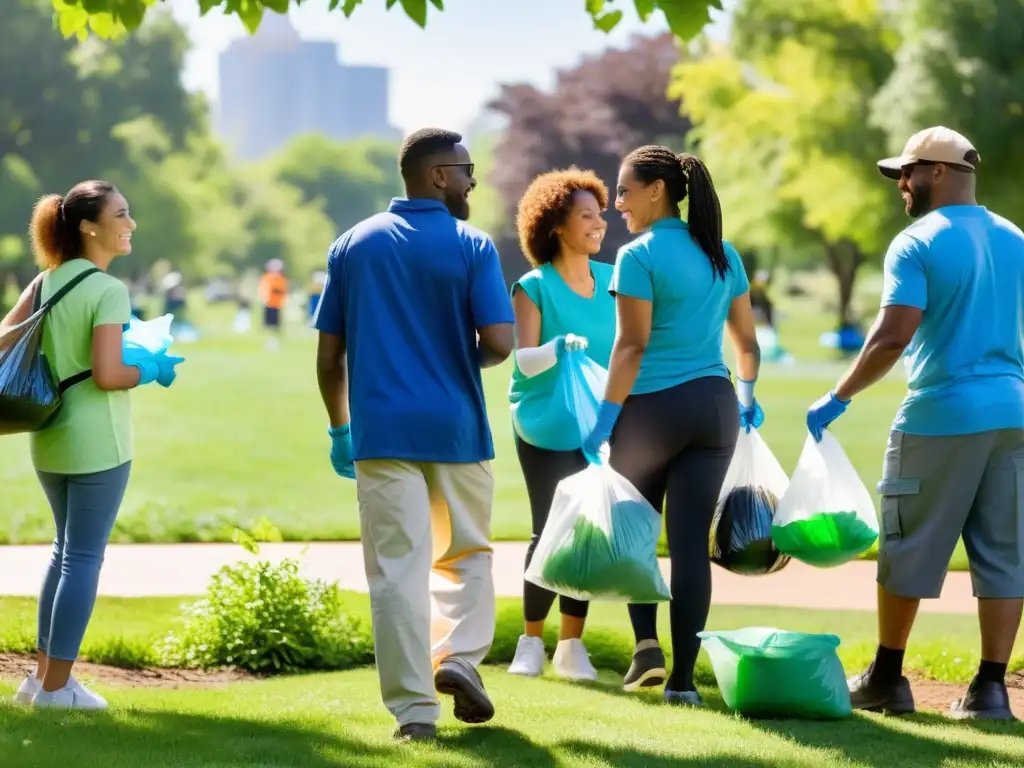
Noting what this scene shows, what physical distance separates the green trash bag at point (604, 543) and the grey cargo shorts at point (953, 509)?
32.9 inches

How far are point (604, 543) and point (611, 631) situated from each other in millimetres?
2267

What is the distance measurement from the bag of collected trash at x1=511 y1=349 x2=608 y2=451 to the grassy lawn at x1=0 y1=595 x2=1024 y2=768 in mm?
920

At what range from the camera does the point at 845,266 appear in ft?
155

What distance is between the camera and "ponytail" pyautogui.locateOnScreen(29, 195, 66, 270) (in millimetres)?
5320

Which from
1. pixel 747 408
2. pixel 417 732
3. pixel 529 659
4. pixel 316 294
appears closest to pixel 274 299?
pixel 316 294

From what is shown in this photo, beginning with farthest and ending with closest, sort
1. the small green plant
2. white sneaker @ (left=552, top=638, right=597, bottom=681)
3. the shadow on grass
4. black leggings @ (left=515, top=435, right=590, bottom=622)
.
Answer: the small green plant, white sneaker @ (left=552, top=638, right=597, bottom=681), black leggings @ (left=515, top=435, right=590, bottom=622), the shadow on grass

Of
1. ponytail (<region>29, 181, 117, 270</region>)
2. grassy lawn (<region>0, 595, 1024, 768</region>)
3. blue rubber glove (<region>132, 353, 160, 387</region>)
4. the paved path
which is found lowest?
grassy lawn (<region>0, 595, 1024, 768</region>)

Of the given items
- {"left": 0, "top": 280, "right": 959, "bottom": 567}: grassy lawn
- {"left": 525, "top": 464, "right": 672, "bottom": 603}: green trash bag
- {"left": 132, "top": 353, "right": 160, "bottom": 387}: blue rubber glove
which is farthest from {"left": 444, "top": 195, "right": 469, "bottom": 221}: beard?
{"left": 0, "top": 280, "right": 959, "bottom": 567}: grassy lawn

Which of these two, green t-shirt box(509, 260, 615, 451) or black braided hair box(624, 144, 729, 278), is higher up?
black braided hair box(624, 144, 729, 278)

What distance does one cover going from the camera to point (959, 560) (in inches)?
419

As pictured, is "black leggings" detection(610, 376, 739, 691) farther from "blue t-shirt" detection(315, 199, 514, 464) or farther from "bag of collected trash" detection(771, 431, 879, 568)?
"blue t-shirt" detection(315, 199, 514, 464)

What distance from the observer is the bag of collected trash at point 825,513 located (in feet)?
17.7

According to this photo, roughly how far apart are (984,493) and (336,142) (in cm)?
12575

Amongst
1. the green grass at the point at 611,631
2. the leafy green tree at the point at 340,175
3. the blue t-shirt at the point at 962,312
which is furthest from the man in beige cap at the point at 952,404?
the leafy green tree at the point at 340,175
